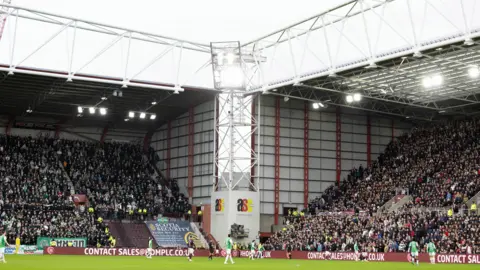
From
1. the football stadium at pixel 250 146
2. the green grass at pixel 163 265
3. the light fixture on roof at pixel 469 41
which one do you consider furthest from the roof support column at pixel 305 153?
the light fixture on roof at pixel 469 41

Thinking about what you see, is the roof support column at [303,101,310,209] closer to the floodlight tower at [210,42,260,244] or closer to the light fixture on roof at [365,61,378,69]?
the floodlight tower at [210,42,260,244]

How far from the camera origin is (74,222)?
63.2m

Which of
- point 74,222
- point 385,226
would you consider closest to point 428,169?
point 385,226

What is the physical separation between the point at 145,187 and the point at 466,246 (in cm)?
3595

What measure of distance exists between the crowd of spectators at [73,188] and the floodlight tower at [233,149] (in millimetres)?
7914

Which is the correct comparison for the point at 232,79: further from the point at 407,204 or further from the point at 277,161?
the point at 407,204

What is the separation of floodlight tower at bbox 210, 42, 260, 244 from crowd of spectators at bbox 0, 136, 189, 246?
26.0 ft

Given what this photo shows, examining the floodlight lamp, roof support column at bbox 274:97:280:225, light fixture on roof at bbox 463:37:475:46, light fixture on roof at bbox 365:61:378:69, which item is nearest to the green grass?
light fixture on roof at bbox 463:37:475:46

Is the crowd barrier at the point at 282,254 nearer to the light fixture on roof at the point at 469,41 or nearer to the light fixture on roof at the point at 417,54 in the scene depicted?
the light fixture on roof at the point at 469,41

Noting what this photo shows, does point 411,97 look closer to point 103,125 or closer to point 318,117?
point 318,117

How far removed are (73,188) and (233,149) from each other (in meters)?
16.2

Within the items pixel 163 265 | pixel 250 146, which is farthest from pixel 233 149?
pixel 163 265

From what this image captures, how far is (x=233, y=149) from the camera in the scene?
2569 inches

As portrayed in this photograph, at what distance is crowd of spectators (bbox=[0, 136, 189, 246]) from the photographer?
204 feet
